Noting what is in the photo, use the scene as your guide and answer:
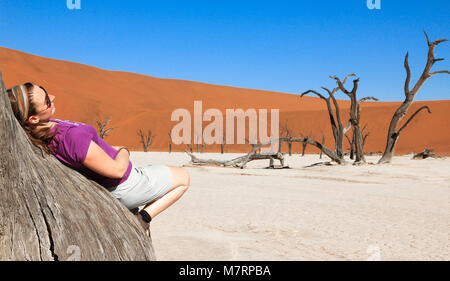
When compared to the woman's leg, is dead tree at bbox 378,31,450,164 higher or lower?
higher

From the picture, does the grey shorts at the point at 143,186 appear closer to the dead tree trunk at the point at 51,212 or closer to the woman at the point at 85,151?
the woman at the point at 85,151

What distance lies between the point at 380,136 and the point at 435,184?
48.5 metres

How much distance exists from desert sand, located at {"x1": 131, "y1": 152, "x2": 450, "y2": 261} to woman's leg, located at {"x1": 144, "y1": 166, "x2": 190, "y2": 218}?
Answer: 3.29ft

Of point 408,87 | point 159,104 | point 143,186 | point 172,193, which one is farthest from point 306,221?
point 159,104

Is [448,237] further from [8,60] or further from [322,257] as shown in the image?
[8,60]

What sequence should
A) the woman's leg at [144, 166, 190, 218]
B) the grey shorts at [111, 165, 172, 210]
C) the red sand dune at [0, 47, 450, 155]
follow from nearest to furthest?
the grey shorts at [111, 165, 172, 210] → the woman's leg at [144, 166, 190, 218] → the red sand dune at [0, 47, 450, 155]

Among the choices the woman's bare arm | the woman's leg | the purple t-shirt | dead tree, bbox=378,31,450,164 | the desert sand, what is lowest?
the desert sand

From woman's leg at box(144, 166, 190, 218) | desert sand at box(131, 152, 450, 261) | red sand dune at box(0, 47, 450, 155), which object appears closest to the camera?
woman's leg at box(144, 166, 190, 218)

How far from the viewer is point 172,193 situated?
292 cm

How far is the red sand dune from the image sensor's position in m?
54.4

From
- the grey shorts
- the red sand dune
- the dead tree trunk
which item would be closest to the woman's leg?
the grey shorts

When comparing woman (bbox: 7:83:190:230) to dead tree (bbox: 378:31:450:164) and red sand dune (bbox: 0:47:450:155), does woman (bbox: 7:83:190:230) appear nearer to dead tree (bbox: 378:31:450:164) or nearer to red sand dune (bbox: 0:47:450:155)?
dead tree (bbox: 378:31:450:164)

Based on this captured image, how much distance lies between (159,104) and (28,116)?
81.4 meters
